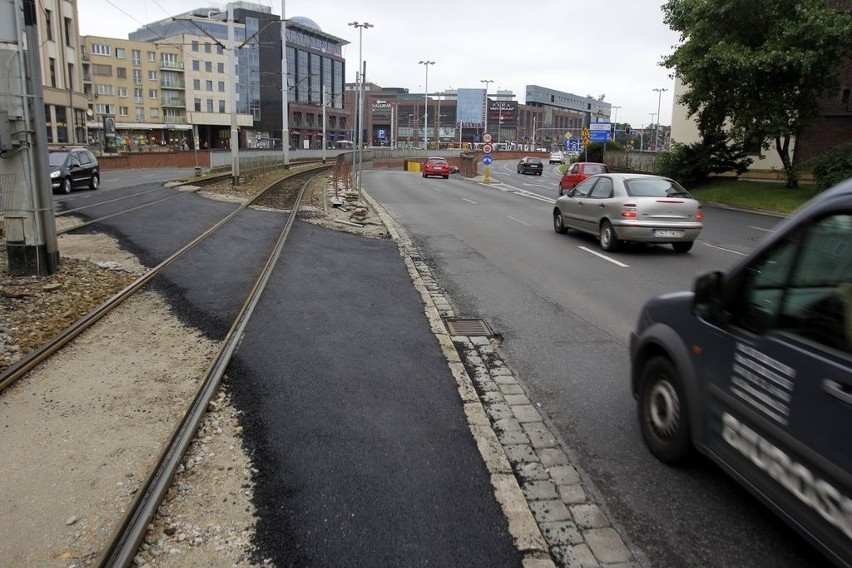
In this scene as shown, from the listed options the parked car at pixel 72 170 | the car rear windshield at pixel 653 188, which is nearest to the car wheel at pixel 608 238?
the car rear windshield at pixel 653 188

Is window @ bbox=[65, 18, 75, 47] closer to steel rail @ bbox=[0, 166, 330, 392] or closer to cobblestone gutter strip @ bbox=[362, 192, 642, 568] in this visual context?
steel rail @ bbox=[0, 166, 330, 392]

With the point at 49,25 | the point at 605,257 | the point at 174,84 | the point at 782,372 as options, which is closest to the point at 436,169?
the point at 49,25

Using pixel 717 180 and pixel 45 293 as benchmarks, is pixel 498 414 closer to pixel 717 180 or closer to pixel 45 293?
pixel 45 293

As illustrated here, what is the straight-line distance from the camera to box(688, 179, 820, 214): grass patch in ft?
85.0

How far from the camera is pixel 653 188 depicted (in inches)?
523

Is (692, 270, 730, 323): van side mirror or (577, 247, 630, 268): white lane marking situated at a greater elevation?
(692, 270, 730, 323): van side mirror

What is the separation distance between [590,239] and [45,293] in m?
11.1

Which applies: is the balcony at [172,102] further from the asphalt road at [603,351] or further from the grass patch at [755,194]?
the asphalt road at [603,351]

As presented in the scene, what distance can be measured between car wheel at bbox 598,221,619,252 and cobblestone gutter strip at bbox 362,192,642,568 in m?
7.54

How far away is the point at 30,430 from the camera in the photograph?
459 centimetres

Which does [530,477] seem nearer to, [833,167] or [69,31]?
[833,167]

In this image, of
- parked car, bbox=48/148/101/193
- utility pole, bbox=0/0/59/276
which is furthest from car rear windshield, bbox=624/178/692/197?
parked car, bbox=48/148/101/193

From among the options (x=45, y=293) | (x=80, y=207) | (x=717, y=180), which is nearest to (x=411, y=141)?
(x=717, y=180)

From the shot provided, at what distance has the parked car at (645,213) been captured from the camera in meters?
13.0
